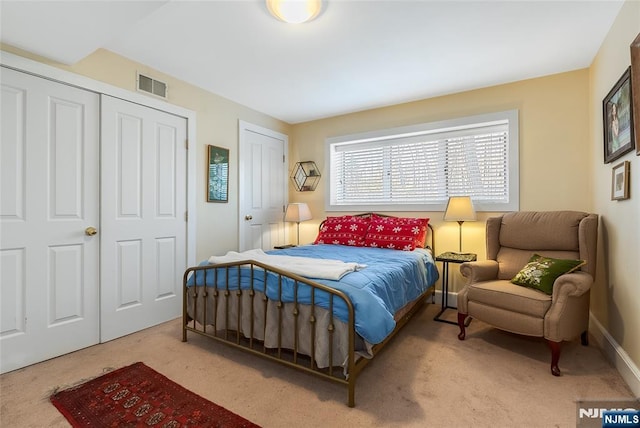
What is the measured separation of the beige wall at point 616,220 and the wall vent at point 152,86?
11.9 ft

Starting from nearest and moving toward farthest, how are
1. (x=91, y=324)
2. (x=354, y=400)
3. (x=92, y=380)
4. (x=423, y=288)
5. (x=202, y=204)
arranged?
(x=354, y=400)
(x=92, y=380)
(x=91, y=324)
(x=423, y=288)
(x=202, y=204)

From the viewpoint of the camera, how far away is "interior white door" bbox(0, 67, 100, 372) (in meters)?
2.09

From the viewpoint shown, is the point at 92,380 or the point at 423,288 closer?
the point at 92,380

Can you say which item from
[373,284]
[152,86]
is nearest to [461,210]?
[373,284]

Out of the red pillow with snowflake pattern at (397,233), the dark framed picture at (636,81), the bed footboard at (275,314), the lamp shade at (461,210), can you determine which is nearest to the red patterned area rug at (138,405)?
the bed footboard at (275,314)

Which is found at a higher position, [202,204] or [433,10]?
[433,10]

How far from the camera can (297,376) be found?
200cm

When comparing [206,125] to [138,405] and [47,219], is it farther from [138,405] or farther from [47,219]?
[138,405]

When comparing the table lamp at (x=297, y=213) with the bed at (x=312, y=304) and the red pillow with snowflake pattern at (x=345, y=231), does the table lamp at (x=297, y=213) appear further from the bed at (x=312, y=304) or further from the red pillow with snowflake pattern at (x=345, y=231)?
the bed at (x=312, y=304)

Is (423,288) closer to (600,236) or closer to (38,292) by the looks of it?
(600,236)

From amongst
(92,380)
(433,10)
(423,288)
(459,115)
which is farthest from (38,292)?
(459,115)

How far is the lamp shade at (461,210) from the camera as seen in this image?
3088 mm

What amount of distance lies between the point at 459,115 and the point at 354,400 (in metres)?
3.15

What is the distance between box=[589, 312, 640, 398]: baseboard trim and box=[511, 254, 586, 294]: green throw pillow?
1.74 feet
